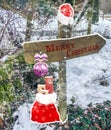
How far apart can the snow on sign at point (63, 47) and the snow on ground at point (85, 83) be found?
4.82 ft

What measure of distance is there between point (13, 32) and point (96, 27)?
4.14 m

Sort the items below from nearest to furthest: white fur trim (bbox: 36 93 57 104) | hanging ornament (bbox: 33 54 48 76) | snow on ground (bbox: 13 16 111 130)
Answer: hanging ornament (bbox: 33 54 48 76) < white fur trim (bbox: 36 93 57 104) < snow on ground (bbox: 13 16 111 130)

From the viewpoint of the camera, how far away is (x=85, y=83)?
6719 millimetres

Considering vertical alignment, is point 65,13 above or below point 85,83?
above

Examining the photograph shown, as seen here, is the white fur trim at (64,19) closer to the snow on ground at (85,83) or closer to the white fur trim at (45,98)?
the white fur trim at (45,98)

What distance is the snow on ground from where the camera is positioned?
5.60m

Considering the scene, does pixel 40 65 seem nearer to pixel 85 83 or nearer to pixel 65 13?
pixel 65 13

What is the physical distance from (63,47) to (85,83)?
2366mm

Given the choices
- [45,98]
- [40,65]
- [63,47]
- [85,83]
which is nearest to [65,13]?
[63,47]

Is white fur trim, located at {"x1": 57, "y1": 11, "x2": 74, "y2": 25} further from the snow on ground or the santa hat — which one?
the snow on ground

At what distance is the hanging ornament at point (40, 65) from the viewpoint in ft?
13.5

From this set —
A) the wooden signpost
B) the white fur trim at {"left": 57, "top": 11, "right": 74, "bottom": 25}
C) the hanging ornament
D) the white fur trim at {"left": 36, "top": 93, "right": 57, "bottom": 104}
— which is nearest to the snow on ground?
the white fur trim at {"left": 36, "top": 93, "right": 57, "bottom": 104}

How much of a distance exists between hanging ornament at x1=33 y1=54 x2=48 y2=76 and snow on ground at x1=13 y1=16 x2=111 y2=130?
1.58 metres

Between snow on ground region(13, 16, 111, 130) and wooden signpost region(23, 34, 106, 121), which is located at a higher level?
wooden signpost region(23, 34, 106, 121)
